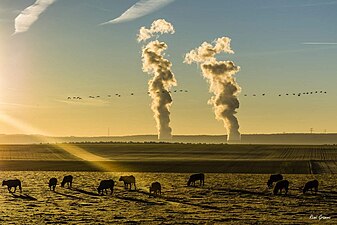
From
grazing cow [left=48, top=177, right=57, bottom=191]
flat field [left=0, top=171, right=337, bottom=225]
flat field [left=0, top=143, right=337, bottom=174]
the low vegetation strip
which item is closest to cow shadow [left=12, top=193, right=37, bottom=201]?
flat field [left=0, top=171, right=337, bottom=225]

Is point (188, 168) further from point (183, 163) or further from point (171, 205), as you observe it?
point (171, 205)

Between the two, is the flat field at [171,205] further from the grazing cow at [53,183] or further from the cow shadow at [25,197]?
the grazing cow at [53,183]

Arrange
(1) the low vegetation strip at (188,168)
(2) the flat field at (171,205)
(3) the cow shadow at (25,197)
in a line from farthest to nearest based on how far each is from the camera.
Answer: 1. (1) the low vegetation strip at (188,168)
2. (3) the cow shadow at (25,197)
3. (2) the flat field at (171,205)

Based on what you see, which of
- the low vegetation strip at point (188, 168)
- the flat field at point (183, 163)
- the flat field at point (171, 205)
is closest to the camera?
the flat field at point (171, 205)

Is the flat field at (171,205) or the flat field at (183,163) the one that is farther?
the flat field at (183,163)

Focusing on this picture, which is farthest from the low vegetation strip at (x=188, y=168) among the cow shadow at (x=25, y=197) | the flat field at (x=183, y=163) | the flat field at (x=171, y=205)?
the cow shadow at (x=25, y=197)

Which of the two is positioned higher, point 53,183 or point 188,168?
point 188,168

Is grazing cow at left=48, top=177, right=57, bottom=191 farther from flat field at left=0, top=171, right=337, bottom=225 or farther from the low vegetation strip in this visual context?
the low vegetation strip

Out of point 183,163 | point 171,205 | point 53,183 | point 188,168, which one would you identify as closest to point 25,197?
point 53,183

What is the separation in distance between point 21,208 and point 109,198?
6.87 m

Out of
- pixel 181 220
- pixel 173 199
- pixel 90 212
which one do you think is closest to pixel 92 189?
pixel 173 199

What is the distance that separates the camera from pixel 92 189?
44.1 m

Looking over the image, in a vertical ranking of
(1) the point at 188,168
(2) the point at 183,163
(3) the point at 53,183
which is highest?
(2) the point at 183,163

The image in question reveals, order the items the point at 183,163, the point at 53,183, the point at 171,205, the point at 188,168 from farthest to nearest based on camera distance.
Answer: the point at 183,163, the point at 188,168, the point at 53,183, the point at 171,205
